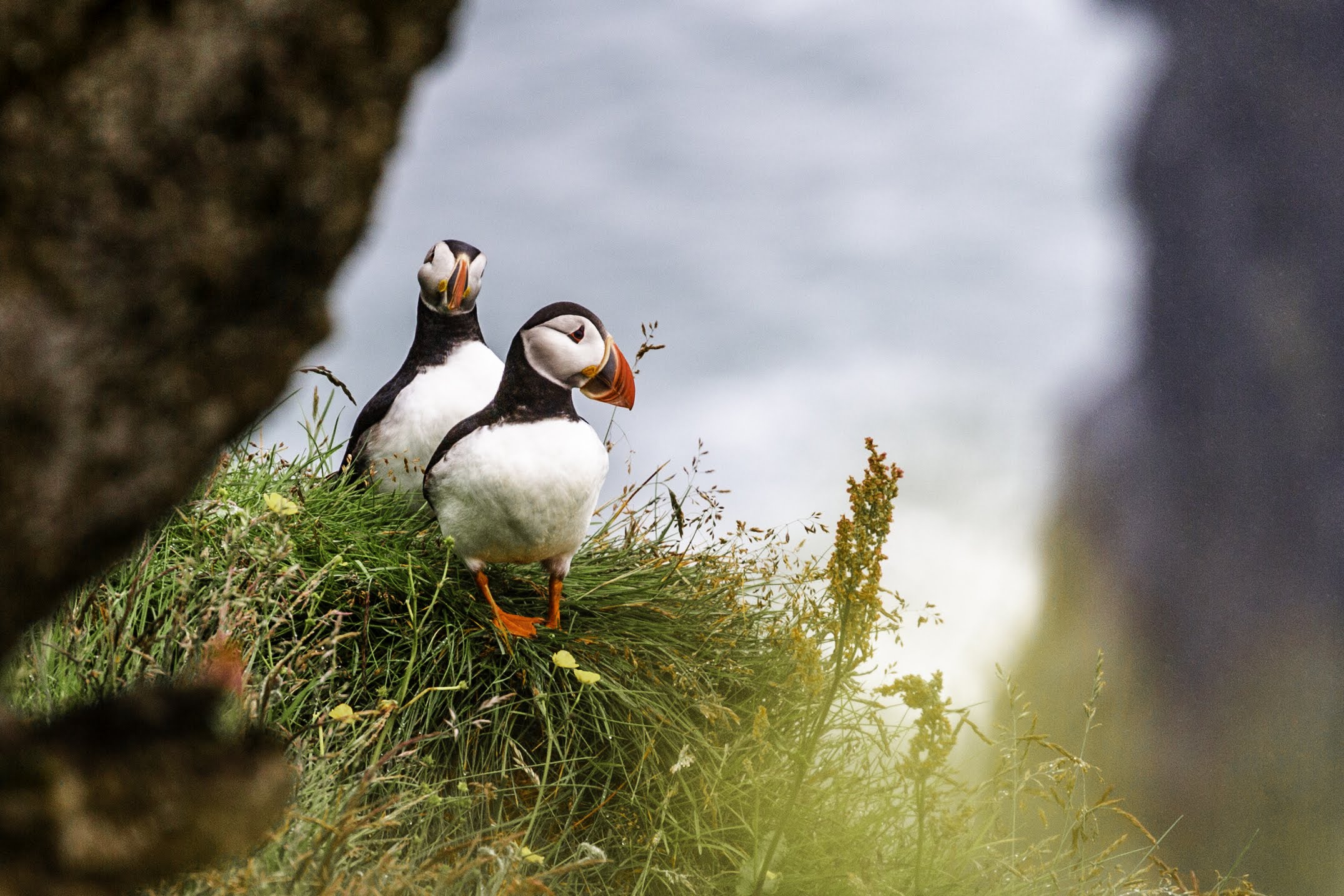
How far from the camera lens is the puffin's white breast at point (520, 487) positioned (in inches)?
134

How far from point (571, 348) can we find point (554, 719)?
140 centimetres

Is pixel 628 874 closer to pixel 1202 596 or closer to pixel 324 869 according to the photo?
pixel 324 869

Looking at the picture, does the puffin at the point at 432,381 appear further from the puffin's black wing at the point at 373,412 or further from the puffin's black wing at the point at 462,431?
the puffin's black wing at the point at 462,431

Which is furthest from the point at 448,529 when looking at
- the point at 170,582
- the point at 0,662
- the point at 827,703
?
the point at 0,662

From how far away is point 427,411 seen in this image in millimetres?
4125

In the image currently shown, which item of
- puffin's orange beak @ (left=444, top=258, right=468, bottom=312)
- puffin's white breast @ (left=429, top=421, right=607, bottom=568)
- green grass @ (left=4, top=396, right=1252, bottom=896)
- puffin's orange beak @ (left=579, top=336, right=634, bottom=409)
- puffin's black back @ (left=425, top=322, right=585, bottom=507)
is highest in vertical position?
puffin's orange beak @ (left=444, top=258, right=468, bottom=312)

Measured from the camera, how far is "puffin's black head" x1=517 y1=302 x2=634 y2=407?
3.51 meters

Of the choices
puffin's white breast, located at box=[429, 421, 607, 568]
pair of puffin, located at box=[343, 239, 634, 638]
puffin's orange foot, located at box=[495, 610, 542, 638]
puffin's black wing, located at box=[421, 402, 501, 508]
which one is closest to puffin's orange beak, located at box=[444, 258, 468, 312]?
pair of puffin, located at box=[343, 239, 634, 638]

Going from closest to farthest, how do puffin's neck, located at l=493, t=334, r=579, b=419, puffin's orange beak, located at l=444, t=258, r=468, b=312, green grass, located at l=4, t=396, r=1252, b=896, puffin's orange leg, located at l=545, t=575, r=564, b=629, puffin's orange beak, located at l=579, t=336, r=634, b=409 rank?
green grass, located at l=4, t=396, r=1252, b=896 < puffin's neck, located at l=493, t=334, r=579, b=419 < puffin's orange beak, located at l=579, t=336, r=634, b=409 < puffin's orange leg, located at l=545, t=575, r=564, b=629 < puffin's orange beak, located at l=444, t=258, r=468, b=312

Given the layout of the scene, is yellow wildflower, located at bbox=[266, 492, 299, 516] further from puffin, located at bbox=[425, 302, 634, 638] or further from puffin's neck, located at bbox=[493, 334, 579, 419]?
puffin's neck, located at bbox=[493, 334, 579, 419]

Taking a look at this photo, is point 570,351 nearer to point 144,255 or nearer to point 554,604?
point 554,604

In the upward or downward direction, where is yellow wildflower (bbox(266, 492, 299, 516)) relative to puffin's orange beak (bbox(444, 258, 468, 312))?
downward

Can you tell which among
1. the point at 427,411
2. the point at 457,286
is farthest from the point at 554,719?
the point at 457,286

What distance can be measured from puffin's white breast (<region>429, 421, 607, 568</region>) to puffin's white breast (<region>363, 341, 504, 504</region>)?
0.56 m
